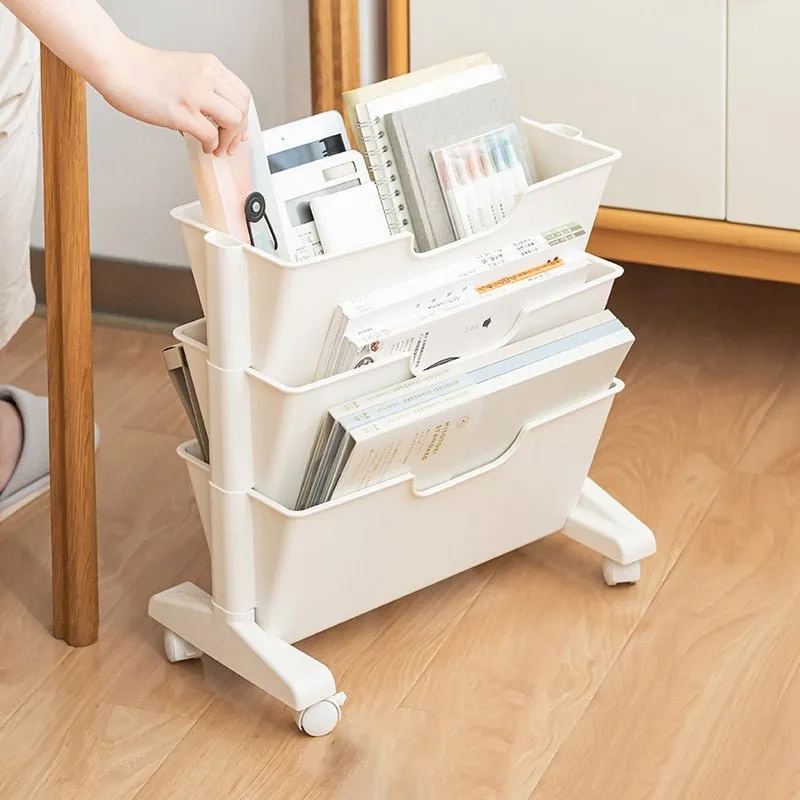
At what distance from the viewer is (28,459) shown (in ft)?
4.91

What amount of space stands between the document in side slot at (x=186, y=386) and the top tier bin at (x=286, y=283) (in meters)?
0.09

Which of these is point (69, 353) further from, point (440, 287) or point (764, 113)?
point (764, 113)

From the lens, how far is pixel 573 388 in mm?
→ 1265

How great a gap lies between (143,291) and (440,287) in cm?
86

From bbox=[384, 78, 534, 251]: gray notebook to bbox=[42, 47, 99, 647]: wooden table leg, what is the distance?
0.85 ft

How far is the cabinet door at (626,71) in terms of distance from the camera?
1.50 m

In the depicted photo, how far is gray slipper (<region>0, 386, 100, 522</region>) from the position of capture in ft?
4.87

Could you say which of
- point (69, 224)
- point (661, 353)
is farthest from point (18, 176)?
point (661, 353)

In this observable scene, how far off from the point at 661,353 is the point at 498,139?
0.65 m

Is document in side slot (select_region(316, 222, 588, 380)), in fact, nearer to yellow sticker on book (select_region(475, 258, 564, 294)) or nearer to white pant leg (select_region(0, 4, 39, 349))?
yellow sticker on book (select_region(475, 258, 564, 294))

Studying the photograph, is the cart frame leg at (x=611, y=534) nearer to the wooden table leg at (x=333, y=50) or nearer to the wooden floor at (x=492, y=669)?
the wooden floor at (x=492, y=669)

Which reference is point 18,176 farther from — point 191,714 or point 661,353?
point 661,353

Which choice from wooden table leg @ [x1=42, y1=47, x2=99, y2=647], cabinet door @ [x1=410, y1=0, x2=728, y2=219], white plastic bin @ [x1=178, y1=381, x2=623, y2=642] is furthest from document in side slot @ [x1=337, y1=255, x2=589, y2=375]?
cabinet door @ [x1=410, y1=0, x2=728, y2=219]

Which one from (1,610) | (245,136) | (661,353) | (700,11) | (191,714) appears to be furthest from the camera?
(661,353)
